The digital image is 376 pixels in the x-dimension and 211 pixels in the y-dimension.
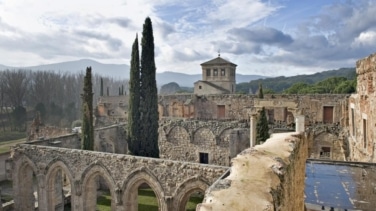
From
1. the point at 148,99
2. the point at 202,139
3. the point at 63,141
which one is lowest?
the point at 202,139

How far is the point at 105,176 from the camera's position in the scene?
1220 centimetres

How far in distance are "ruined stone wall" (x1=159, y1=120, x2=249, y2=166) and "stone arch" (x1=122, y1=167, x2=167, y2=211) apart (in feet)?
26.9

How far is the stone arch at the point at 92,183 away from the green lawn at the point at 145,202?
2520 millimetres

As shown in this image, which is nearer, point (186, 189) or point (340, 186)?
point (340, 186)

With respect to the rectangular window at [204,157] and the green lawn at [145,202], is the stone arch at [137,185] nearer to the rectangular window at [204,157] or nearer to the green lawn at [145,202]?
the green lawn at [145,202]

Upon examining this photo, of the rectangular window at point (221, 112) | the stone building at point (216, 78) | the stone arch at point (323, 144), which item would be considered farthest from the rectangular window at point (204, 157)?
the stone building at point (216, 78)

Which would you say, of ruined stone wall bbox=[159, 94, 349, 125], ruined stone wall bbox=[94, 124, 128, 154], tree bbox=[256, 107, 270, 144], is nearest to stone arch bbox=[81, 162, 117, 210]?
ruined stone wall bbox=[94, 124, 128, 154]

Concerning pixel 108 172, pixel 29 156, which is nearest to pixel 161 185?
pixel 108 172

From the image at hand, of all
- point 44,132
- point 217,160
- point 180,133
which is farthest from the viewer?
point 44,132

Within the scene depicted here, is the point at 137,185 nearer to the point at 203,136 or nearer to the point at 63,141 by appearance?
the point at 63,141

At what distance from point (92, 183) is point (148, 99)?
5689mm

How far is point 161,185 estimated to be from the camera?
11133 mm

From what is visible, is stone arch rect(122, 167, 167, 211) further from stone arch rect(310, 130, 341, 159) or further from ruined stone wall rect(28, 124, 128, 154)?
stone arch rect(310, 130, 341, 159)

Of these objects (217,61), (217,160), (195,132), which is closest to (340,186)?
(217,160)
